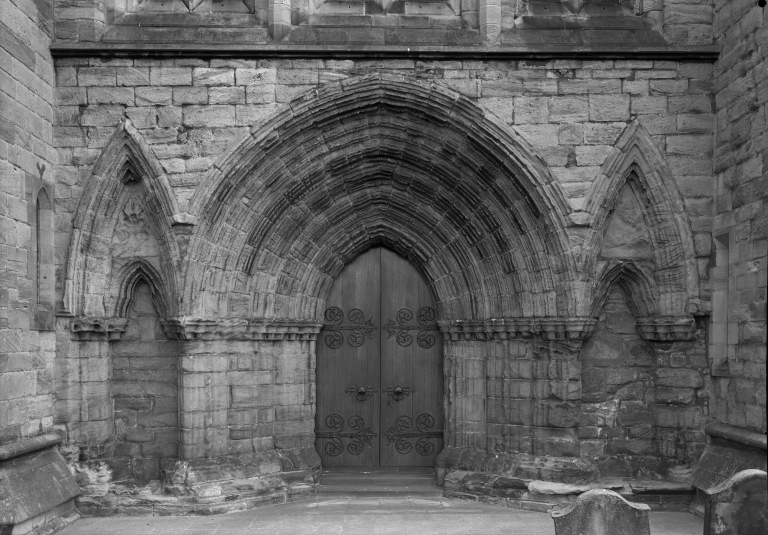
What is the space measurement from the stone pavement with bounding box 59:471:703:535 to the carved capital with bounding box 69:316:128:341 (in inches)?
66.1

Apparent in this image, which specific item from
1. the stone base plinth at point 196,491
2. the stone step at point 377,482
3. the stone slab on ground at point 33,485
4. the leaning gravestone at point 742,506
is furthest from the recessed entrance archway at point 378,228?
the leaning gravestone at point 742,506

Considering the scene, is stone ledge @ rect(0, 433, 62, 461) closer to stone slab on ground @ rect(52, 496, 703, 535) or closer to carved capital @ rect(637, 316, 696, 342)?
stone slab on ground @ rect(52, 496, 703, 535)

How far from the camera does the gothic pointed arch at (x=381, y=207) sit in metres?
7.84

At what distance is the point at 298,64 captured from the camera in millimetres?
7879

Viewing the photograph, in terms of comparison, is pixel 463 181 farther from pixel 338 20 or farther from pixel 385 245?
pixel 338 20

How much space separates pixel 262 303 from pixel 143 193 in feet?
5.16

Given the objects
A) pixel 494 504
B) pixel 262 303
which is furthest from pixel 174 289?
pixel 494 504

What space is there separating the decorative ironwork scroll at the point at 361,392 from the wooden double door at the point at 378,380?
11mm

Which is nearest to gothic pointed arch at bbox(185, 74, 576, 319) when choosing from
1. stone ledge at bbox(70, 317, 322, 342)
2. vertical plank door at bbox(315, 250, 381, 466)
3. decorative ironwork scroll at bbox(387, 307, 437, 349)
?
stone ledge at bbox(70, 317, 322, 342)

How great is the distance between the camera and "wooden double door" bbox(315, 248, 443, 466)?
8961 millimetres

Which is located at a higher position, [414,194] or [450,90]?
[450,90]

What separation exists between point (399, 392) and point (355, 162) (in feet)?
8.25

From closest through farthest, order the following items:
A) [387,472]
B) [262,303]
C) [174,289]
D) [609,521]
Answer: [609,521] < [174,289] < [262,303] < [387,472]

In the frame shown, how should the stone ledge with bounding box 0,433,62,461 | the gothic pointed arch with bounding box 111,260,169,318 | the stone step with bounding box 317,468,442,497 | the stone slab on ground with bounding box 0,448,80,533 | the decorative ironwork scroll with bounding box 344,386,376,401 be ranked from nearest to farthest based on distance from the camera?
the stone slab on ground with bounding box 0,448,80,533 < the stone ledge with bounding box 0,433,62,461 < the gothic pointed arch with bounding box 111,260,169,318 < the stone step with bounding box 317,468,442,497 < the decorative ironwork scroll with bounding box 344,386,376,401
